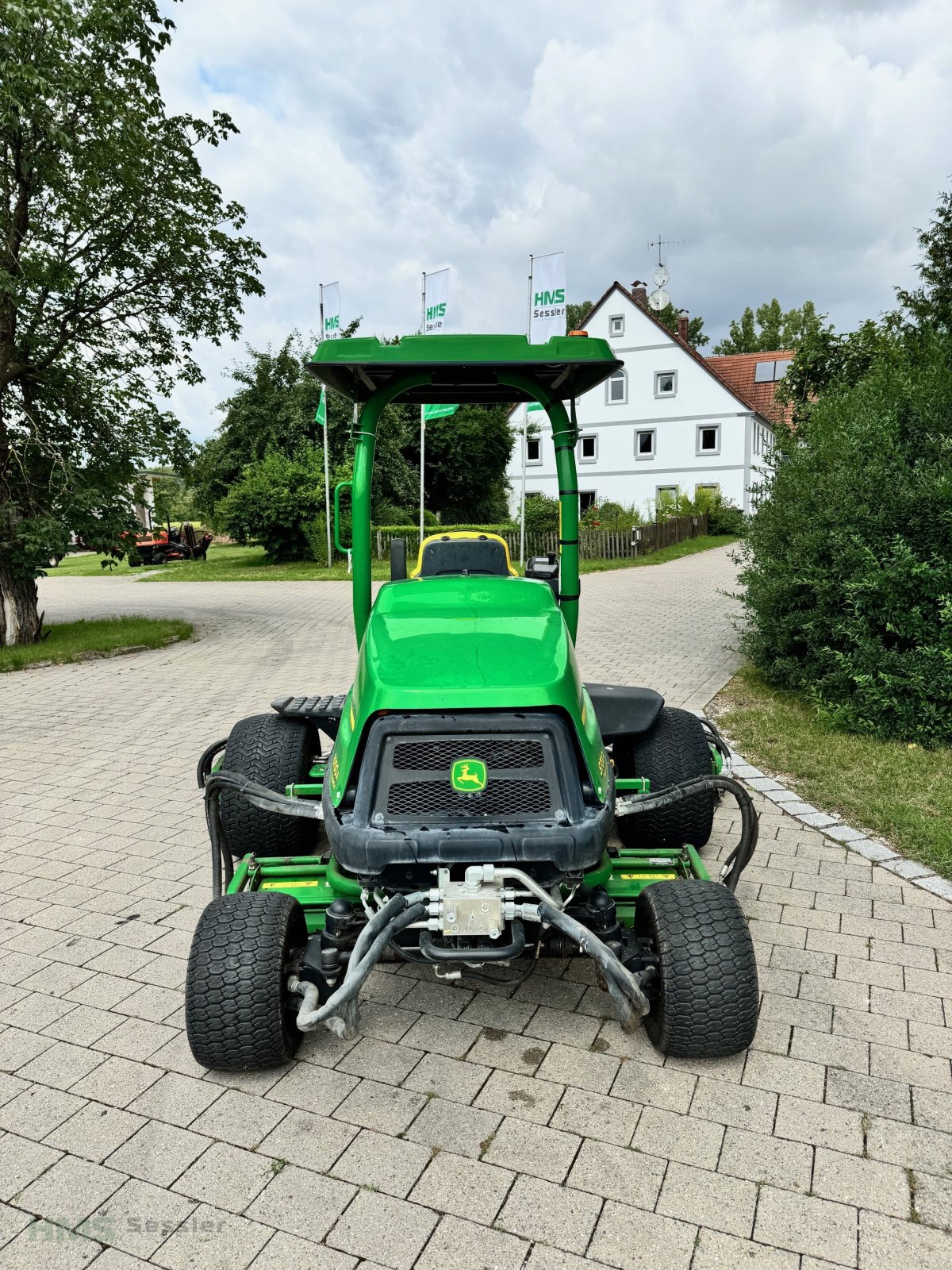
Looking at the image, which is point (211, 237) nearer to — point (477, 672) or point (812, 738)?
point (812, 738)

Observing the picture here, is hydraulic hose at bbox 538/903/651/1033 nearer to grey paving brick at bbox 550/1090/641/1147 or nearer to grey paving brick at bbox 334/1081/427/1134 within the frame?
grey paving brick at bbox 550/1090/641/1147

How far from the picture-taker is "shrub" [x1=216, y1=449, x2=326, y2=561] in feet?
77.9

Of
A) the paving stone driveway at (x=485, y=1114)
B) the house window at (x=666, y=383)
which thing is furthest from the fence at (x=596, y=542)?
the paving stone driveway at (x=485, y=1114)

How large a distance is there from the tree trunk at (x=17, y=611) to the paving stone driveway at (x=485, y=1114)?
751 cm

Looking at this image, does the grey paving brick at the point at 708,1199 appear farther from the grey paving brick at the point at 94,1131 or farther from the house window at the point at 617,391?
the house window at the point at 617,391

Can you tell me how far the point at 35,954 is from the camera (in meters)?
3.63

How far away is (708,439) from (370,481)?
32836mm

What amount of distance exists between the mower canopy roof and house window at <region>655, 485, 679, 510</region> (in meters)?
28.1

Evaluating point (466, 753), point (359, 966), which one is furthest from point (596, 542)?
point (359, 966)

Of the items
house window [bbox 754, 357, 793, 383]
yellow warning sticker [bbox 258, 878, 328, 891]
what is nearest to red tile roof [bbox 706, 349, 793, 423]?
house window [bbox 754, 357, 793, 383]

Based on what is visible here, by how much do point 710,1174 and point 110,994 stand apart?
2.18 meters

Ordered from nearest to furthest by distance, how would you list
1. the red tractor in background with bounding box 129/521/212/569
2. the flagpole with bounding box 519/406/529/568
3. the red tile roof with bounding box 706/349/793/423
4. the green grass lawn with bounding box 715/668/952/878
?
the green grass lawn with bounding box 715/668/952/878, the flagpole with bounding box 519/406/529/568, the red tractor in background with bounding box 129/521/212/569, the red tile roof with bounding box 706/349/793/423

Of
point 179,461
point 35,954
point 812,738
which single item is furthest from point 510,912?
point 179,461

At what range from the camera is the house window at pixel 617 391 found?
34969 millimetres
